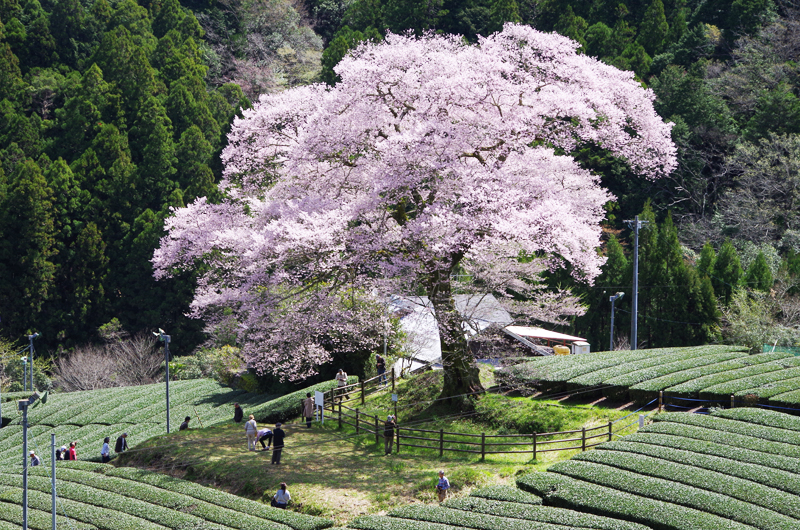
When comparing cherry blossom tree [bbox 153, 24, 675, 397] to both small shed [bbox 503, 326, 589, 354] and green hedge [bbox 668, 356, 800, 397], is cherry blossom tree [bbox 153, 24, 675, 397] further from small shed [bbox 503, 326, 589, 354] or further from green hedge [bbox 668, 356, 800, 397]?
small shed [bbox 503, 326, 589, 354]

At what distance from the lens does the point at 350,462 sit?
21766mm

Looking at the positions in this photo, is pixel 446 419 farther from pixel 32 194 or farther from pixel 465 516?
pixel 32 194

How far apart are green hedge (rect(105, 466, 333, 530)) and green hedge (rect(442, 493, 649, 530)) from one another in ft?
10.1

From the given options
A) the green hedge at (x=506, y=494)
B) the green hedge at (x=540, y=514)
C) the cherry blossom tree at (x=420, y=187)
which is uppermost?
the cherry blossom tree at (x=420, y=187)

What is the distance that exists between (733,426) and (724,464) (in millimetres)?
2890

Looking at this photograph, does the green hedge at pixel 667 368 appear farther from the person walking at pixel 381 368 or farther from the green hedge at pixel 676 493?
the person walking at pixel 381 368

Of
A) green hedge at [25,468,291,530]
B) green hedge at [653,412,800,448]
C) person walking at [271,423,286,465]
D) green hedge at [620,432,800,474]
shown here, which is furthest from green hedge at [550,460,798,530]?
person walking at [271,423,286,465]

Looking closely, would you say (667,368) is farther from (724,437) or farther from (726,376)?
(724,437)

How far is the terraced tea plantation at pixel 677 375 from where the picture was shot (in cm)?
2323

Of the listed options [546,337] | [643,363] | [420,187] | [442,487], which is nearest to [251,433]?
[442,487]

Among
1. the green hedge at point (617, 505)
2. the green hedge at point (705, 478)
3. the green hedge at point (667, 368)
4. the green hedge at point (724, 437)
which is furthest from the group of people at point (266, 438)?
the green hedge at point (667, 368)

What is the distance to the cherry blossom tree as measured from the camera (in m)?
22.2

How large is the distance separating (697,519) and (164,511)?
12.0 metres

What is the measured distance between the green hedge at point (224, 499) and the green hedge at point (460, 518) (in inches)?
73.3
